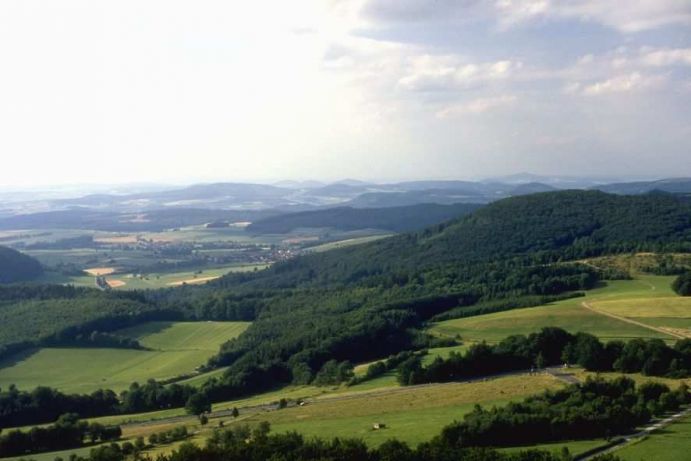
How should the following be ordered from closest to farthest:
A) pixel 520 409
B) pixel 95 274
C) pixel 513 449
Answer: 1. pixel 513 449
2. pixel 520 409
3. pixel 95 274

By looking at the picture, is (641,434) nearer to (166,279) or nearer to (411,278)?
(411,278)

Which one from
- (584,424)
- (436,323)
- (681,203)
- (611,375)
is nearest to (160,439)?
(584,424)

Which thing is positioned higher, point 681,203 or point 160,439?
point 681,203

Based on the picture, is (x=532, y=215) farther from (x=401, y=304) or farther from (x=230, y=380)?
(x=230, y=380)

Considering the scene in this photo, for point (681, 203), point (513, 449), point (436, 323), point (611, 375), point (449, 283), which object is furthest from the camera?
point (681, 203)

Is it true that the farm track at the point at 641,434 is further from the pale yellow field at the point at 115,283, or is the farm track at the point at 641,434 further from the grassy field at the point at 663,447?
the pale yellow field at the point at 115,283

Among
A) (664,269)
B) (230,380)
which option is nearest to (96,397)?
(230,380)

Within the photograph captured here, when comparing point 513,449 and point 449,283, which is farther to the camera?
point 449,283

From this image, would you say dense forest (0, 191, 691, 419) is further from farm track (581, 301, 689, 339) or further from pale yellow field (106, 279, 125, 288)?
pale yellow field (106, 279, 125, 288)
